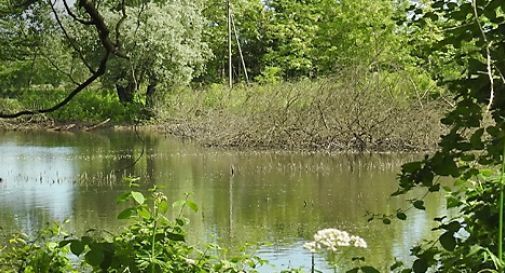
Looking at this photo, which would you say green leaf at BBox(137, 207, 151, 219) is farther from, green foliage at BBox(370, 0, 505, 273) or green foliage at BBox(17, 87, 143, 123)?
green foliage at BBox(17, 87, 143, 123)

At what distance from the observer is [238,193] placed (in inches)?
471

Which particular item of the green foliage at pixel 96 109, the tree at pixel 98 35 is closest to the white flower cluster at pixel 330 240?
the tree at pixel 98 35

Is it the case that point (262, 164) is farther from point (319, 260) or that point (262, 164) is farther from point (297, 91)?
point (319, 260)

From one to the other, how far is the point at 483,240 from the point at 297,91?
640 inches

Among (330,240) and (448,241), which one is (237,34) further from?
(330,240)

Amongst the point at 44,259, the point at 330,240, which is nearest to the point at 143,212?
the point at 330,240

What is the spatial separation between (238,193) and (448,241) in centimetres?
1011

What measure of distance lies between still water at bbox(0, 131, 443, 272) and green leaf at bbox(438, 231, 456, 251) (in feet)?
12.0

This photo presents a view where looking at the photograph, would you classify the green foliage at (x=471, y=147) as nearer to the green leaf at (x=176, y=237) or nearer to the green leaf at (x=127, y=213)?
the green leaf at (x=176, y=237)

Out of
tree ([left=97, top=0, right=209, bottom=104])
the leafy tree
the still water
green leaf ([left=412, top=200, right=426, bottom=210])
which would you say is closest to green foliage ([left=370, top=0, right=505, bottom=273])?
green leaf ([left=412, top=200, right=426, bottom=210])

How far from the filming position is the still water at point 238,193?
28.6ft

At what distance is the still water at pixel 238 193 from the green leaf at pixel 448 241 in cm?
367

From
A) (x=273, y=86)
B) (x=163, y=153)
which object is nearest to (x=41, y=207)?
(x=163, y=153)

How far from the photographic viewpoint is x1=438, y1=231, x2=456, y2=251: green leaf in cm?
188
